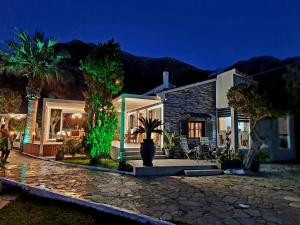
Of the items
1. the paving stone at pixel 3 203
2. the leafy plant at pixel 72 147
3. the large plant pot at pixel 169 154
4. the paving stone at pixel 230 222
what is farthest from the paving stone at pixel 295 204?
the leafy plant at pixel 72 147

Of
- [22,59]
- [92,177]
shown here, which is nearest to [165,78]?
[22,59]

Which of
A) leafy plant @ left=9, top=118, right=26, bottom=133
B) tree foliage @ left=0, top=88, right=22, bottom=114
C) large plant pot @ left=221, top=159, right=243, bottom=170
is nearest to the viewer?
large plant pot @ left=221, top=159, right=243, bottom=170

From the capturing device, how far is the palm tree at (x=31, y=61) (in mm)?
17328

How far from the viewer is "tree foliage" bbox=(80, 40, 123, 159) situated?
11.5m

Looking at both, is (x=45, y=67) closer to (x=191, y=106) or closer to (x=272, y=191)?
(x=191, y=106)

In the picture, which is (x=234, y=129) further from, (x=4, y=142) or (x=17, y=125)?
(x=17, y=125)

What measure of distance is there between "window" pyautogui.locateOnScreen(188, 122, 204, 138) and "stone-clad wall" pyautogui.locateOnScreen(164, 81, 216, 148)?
0.31 metres

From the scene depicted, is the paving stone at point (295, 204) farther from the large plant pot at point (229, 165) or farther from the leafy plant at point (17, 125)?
the leafy plant at point (17, 125)

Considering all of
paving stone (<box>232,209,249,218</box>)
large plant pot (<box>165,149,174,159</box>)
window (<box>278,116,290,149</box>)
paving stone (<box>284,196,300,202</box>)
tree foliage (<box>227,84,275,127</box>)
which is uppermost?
tree foliage (<box>227,84,275,127</box>)

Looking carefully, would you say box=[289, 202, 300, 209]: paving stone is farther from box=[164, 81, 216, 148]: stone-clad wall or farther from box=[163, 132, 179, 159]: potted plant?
box=[164, 81, 216, 148]: stone-clad wall

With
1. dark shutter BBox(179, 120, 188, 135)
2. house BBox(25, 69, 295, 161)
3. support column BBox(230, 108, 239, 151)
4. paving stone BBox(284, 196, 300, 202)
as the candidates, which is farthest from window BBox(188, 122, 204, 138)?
paving stone BBox(284, 196, 300, 202)

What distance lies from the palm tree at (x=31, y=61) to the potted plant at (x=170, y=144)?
10.6 meters

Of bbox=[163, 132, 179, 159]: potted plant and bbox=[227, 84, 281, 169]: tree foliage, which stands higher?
bbox=[227, 84, 281, 169]: tree foliage

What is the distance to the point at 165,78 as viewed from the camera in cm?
1948
